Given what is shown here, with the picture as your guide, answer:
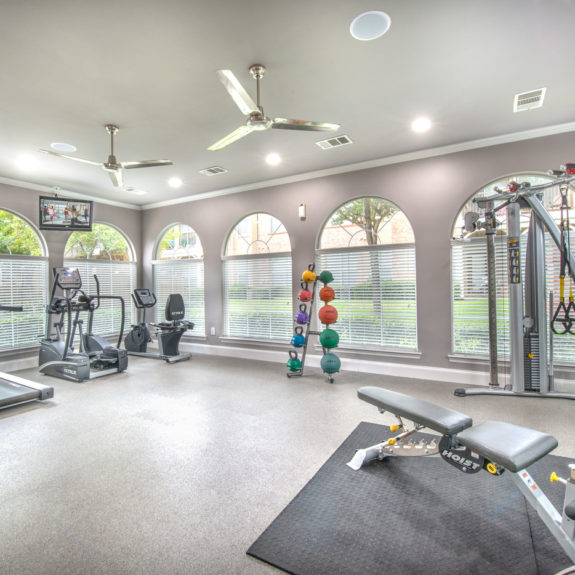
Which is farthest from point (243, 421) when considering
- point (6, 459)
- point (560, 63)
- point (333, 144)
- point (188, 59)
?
point (560, 63)

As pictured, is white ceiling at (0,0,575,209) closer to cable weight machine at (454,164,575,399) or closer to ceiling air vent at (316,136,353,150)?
ceiling air vent at (316,136,353,150)

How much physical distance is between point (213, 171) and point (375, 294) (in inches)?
119

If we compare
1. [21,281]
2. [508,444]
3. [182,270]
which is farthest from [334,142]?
[21,281]

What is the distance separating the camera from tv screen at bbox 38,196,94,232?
5.51 m

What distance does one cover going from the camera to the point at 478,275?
4.36 metres

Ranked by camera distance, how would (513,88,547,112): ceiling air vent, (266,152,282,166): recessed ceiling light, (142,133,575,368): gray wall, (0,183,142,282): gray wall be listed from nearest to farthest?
(513,88,547,112): ceiling air vent < (142,133,575,368): gray wall < (266,152,282,166): recessed ceiling light < (0,183,142,282): gray wall

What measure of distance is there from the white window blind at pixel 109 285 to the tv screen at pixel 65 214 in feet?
2.71

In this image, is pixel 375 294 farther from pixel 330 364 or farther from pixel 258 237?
pixel 258 237

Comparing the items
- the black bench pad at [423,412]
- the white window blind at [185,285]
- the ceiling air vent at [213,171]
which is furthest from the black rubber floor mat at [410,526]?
the white window blind at [185,285]

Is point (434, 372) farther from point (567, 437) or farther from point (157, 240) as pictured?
point (157, 240)

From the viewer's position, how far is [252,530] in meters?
1.82

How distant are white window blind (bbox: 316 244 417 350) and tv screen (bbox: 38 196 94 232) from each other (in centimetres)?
386

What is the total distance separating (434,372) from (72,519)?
13.3 feet

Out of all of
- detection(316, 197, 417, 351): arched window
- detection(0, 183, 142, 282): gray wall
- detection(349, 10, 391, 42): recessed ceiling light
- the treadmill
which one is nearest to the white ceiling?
detection(349, 10, 391, 42): recessed ceiling light
